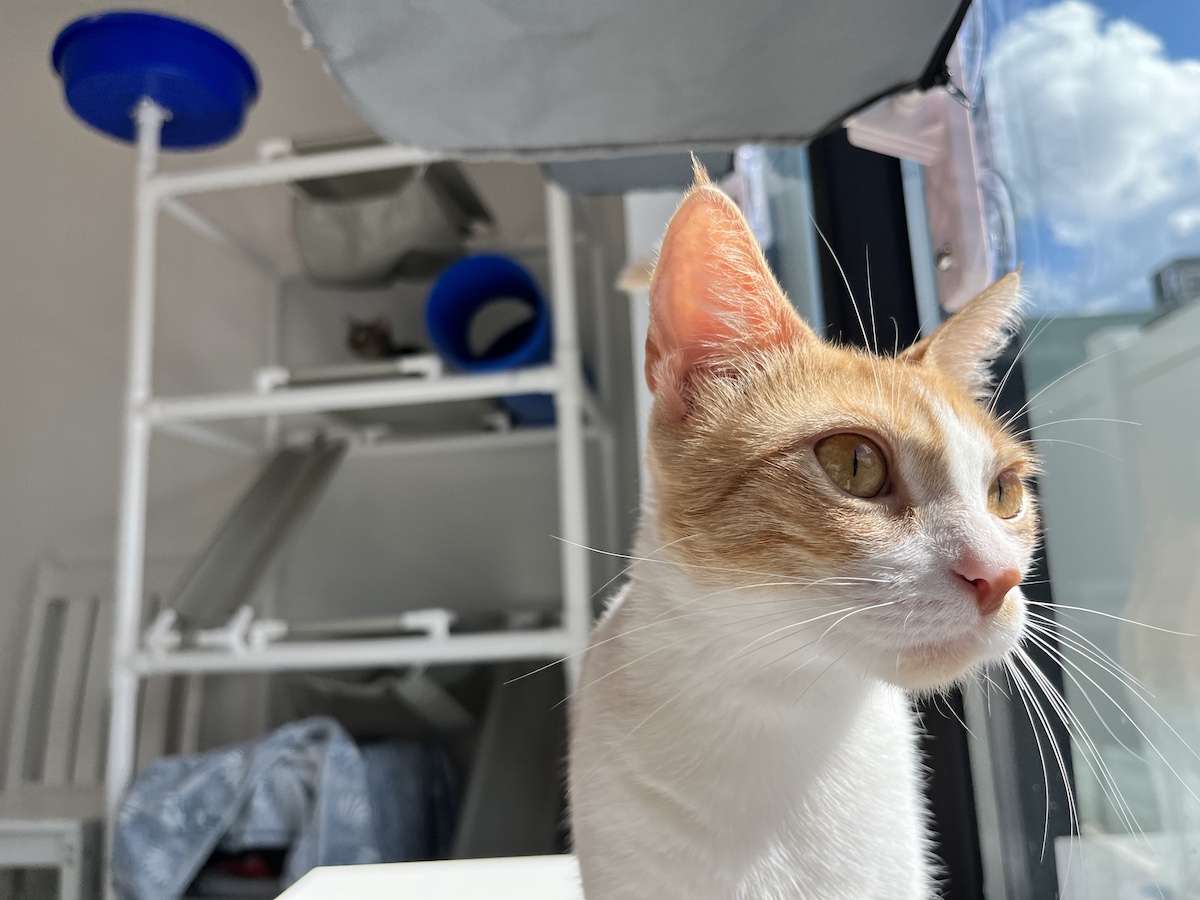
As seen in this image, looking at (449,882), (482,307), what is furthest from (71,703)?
(449,882)

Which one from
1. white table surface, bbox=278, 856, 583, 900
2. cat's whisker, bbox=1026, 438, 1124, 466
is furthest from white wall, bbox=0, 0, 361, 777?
cat's whisker, bbox=1026, 438, 1124, 466

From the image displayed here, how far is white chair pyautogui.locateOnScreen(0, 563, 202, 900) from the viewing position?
5.16 ft

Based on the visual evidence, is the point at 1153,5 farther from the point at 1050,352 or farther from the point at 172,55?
the point at 172,55

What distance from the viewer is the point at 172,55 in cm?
118

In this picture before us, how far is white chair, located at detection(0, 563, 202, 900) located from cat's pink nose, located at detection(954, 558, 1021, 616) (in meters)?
1.66

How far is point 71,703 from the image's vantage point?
1622 mm

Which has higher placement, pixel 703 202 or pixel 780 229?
pixel 780 229

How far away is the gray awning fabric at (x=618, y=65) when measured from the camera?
1.33 feet

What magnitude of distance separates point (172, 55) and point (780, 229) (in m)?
0.96

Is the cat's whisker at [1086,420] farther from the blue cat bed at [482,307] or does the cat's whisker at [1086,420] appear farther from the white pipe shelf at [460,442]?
the white pipe shelf at [460,442]

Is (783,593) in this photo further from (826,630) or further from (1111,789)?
(1111,789)

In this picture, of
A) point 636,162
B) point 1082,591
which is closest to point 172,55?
point 636,162

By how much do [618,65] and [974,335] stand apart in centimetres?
25

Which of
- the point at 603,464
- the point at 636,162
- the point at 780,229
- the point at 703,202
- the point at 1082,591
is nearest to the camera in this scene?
the point at 703,202
